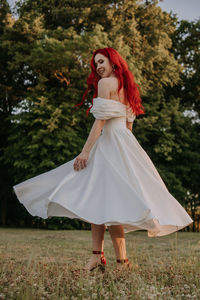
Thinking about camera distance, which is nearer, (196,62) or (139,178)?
(139,178)

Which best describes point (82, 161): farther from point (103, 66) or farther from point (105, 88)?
point (103, 66)

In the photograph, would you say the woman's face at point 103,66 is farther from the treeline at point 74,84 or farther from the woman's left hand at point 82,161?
the treeline at point 74,84

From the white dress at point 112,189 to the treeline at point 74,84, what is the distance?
28.6ft

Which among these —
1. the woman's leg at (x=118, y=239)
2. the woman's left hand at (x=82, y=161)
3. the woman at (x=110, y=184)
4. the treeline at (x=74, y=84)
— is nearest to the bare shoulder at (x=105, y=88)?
the woman at (x=110, y=184)

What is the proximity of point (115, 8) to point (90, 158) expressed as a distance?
1237cm

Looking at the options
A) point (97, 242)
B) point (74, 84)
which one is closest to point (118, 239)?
point (97, 242)

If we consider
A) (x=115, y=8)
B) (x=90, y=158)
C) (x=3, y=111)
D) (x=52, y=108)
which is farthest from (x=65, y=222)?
(x=90, y=158)


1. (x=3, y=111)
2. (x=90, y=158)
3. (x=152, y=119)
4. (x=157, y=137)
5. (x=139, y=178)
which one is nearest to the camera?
(x=139, y=178)

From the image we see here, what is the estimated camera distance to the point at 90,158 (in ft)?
11.1

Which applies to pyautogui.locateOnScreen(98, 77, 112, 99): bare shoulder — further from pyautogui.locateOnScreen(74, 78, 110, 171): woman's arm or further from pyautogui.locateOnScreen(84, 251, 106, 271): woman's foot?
pyautogui.locateOnScreen(84, 251, 106, 271): woman's foot

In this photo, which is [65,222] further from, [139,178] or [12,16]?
[139,178]

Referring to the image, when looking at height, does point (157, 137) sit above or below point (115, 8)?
below

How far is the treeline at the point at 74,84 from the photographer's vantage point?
12.5 meters

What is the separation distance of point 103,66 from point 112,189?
1.25 metres
